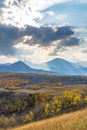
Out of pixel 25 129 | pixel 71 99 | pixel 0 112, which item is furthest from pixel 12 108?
pixel 25 129

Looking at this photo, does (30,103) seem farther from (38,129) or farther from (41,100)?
(38,129)

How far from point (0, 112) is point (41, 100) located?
25910 millimetres

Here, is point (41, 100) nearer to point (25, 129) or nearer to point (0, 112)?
point (0, 112)

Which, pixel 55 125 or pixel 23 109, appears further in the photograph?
pixel 23 109

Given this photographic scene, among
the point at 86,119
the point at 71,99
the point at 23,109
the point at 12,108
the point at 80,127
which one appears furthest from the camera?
the point at 12,108

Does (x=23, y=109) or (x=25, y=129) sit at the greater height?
(x=25, y=129)

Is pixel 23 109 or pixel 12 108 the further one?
pixel 12 108

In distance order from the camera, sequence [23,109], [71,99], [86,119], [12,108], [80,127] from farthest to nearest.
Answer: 1. [12,108]
2. [23,109]
3. [71,99]
4. [86,119]
5. [80,127]

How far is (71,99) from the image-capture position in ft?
481

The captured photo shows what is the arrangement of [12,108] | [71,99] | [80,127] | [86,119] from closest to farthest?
[80,127], [86,119], [71,99], [12,108]

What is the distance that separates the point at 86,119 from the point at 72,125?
5.51 ft

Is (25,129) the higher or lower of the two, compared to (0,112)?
higher

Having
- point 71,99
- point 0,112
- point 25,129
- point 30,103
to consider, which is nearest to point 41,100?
point 30,103

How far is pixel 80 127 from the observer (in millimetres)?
19875
